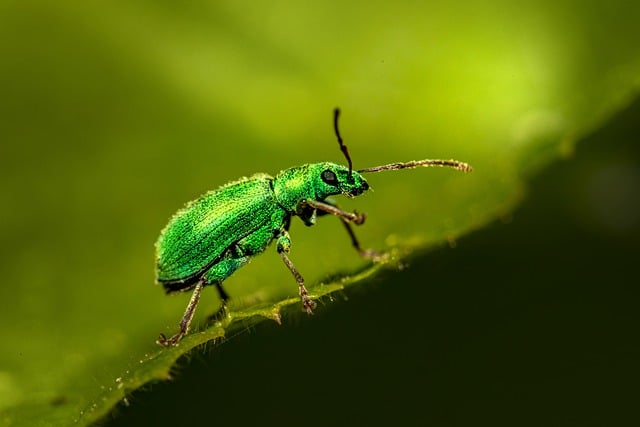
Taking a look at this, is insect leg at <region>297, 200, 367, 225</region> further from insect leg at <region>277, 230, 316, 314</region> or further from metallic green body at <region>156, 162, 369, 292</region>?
insect leg at <region>277, 230, 316, 314</region>

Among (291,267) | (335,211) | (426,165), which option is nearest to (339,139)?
(335,211)

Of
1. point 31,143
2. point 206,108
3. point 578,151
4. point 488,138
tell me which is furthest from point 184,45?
point 578,151

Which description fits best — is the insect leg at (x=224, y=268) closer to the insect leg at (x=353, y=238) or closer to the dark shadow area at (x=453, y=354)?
the insect leg at (x=353, y=238)

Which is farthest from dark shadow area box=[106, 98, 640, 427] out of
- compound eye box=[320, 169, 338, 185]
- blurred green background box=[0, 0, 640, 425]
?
compound eye box=[320, 169, 338, 185]

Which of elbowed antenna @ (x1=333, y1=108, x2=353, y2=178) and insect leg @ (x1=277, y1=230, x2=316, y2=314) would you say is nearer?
insect leg @ (x1=277, y1=230, x2=316, y2=314)

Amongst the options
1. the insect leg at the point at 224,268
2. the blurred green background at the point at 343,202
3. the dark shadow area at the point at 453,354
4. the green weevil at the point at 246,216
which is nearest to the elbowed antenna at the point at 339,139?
the green weevil at the point at 246,216

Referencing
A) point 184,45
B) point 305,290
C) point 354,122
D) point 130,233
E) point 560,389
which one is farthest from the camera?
point 354,122

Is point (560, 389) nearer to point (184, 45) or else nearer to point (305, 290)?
point (305, 290)
